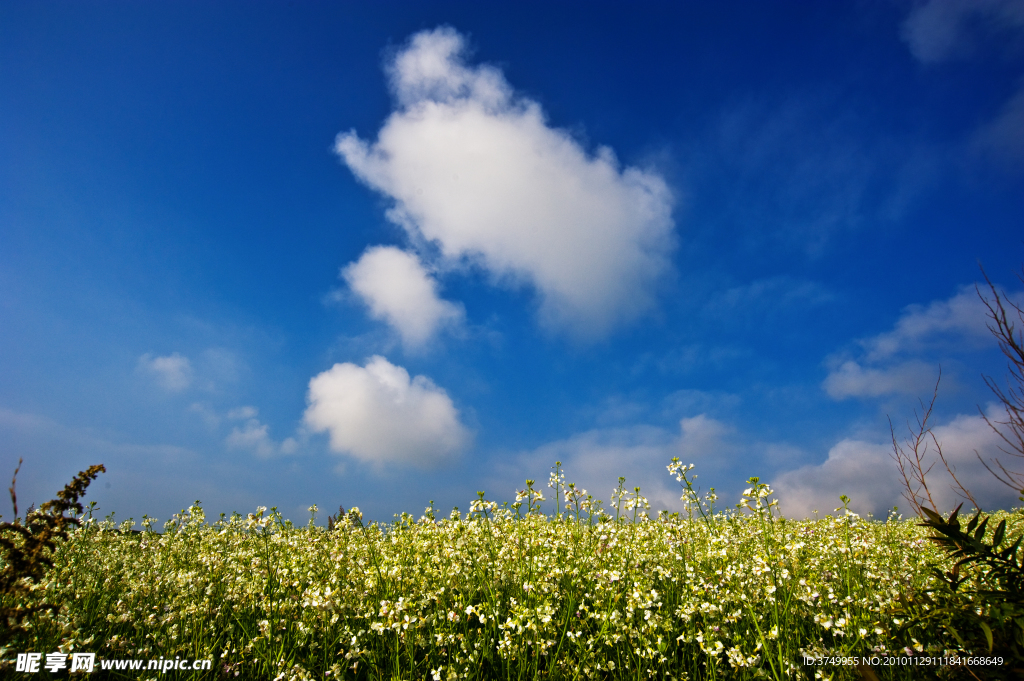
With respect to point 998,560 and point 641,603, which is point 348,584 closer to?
point 641,603

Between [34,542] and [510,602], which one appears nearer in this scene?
[34,542]

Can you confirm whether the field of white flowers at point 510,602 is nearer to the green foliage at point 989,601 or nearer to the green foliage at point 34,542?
the green foliage at point 989,601

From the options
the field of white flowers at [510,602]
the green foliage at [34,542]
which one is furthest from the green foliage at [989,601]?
the green foliage at [34,542]

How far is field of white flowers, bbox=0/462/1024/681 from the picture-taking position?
5766mm

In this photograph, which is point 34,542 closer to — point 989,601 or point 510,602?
point 510,602

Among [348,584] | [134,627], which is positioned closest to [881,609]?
[348,584]

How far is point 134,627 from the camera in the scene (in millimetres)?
7383

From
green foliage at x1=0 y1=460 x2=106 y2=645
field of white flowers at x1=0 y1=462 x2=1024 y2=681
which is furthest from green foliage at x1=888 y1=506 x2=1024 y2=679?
green foliage at x1=0 y1=460 x2=106 y2=645

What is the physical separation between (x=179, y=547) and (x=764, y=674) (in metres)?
10.9

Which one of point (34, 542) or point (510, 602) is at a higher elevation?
point (34, 542)

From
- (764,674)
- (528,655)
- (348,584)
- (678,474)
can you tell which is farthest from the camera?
(678,474)

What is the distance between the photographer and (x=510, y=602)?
6.97m

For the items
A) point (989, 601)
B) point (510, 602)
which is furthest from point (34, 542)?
point (989, 601)

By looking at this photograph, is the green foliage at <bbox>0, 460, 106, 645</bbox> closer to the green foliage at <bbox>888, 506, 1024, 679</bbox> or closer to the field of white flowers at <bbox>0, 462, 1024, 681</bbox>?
the field of white flowers at <bbox>0, 462, 1024, 681</bbox>
